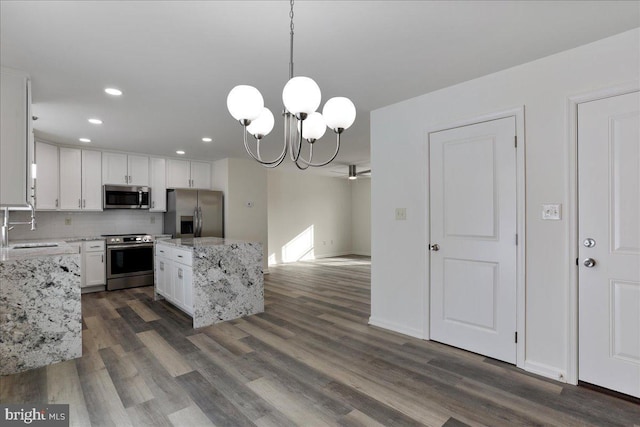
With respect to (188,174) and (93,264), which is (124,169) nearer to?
(188,174)

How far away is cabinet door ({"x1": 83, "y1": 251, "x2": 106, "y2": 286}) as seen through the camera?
510 centimetres

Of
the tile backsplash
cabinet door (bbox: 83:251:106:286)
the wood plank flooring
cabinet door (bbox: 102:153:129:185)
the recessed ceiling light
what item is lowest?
the wood plank flooring

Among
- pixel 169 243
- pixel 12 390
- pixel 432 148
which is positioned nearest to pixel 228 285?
pixel 169 243

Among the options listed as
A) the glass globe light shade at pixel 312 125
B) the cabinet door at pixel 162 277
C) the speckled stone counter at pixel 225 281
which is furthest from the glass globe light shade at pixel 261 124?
the cabinet door at pixel 162 277

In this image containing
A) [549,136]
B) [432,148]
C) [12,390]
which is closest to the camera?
[12,390]

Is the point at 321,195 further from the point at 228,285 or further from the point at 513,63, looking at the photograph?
the point at 513,63

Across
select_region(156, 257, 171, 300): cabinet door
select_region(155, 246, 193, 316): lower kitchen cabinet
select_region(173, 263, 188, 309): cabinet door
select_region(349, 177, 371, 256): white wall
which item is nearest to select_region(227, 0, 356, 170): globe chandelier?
select_region(155, 246, 193, 316): lower kitchen cabinet

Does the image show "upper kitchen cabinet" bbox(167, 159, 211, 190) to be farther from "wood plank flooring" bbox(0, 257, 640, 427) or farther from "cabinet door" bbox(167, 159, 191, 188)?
"wood plank flooring" bbox(0, 257, 640, 427)

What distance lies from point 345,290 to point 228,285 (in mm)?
2116

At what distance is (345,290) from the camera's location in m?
5.21

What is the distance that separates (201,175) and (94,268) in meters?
2.51

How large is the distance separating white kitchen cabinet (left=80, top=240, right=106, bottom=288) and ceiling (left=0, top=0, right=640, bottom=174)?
2458mm

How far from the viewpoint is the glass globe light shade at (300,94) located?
5.14ft

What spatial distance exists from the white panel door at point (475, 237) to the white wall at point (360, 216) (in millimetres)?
6687
